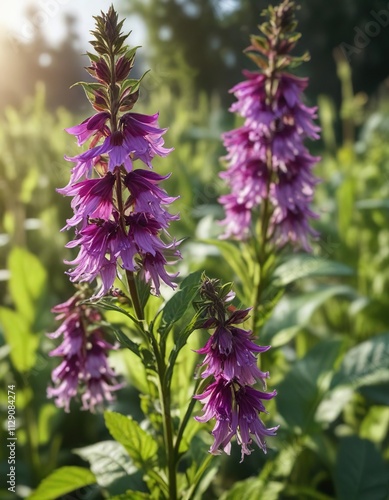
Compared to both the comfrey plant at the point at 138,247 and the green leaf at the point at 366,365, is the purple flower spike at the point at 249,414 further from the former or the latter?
the green leaf at the point at 366,365

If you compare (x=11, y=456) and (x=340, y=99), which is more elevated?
(x=340, y=99)

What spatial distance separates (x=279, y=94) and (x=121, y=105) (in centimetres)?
80

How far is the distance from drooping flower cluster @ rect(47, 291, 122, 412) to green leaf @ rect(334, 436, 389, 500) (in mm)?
1128

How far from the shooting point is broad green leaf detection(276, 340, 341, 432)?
218 cm

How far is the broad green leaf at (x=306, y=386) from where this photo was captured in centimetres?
218

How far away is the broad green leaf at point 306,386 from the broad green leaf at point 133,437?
85 cm

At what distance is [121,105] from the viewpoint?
1.20m

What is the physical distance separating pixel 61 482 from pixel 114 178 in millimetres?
930

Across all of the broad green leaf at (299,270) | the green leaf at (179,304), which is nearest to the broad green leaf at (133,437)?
the green leaf at (179,304)

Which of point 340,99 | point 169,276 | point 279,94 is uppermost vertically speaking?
point 340,99

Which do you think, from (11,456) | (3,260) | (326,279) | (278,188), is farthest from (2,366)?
(326,279)

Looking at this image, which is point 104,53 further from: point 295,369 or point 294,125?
point 295,369

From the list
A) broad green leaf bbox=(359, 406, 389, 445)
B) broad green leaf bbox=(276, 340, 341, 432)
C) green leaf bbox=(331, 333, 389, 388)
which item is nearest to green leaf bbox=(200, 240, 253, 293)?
broad green leaf bbox=(276, 340, 341, 432)

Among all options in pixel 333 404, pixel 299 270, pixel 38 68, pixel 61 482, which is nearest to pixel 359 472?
pixel 333 404
